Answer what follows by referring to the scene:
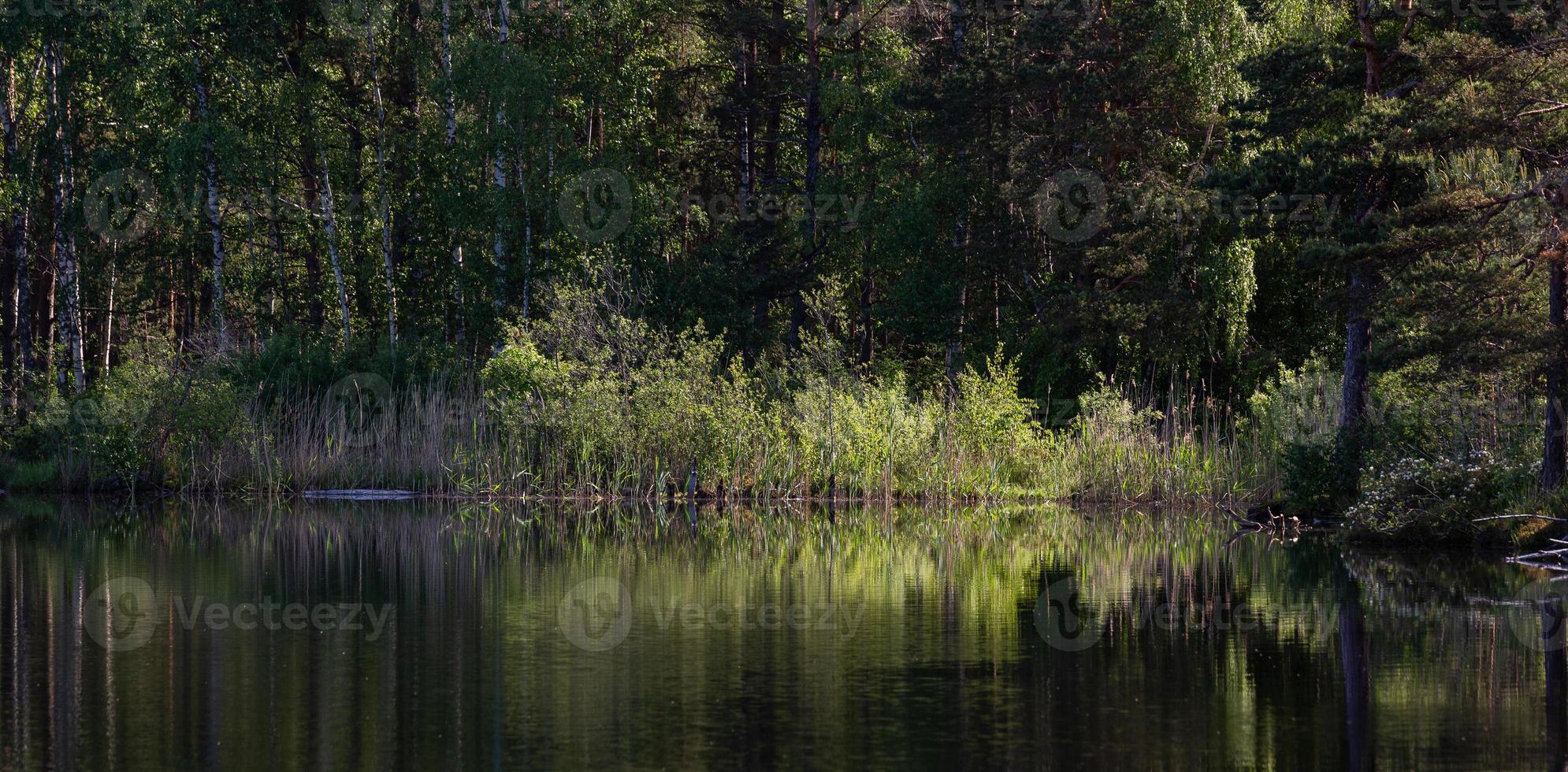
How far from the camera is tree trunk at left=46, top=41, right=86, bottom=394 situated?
36.0 meters

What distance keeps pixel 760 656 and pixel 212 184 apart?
2873 cm

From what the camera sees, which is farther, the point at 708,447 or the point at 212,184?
the point at 212,184

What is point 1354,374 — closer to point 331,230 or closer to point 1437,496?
point 1437,496

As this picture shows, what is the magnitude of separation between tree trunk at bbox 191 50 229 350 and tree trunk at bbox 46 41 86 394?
2.70 m

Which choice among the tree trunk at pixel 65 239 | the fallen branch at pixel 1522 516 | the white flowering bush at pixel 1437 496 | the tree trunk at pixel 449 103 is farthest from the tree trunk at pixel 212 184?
the fallen branch at pixel 1522 516

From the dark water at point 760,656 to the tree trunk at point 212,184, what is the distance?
17.2 meters

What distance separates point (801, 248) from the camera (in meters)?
40.4

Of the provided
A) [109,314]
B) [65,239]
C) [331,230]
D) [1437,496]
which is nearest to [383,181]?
[331,230]

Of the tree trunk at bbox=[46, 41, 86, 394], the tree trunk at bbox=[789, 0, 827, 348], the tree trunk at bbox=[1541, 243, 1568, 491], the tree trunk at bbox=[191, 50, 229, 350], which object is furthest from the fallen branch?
the tree trunk at bbox=[46, 41, 86, 394]

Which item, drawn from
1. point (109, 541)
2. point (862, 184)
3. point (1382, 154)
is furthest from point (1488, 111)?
point (862, 184)

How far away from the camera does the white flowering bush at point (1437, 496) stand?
1972cm

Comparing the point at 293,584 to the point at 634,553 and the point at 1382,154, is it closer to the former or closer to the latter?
the point at 634,553

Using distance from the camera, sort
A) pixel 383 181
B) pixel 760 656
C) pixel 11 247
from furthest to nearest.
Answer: pixel 11 247 < pixel 383 181 < pixel 760 656

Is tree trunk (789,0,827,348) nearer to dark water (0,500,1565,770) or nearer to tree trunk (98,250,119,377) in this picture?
tree trunk (98,250,119,377)
